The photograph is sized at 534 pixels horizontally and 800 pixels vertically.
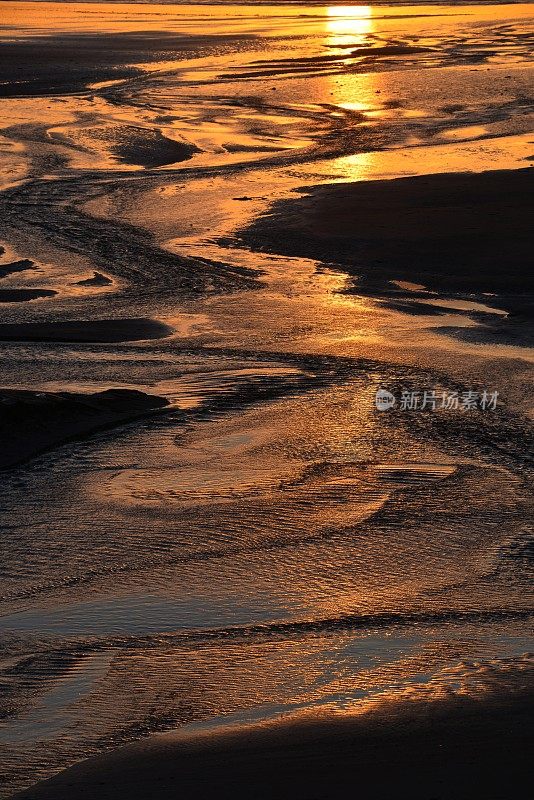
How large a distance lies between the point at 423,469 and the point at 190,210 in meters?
8.63

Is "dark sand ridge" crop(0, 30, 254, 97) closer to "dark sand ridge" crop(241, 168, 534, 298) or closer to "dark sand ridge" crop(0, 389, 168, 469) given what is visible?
"dark sand ridge" crop(241, 168, 534, 298)

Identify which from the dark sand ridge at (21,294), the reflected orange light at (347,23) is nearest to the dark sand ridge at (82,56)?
the reflected orange light at (347,23)

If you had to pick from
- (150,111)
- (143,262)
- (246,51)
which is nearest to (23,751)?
(143,262)

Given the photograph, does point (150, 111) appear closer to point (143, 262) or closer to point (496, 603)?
point (143, 262)

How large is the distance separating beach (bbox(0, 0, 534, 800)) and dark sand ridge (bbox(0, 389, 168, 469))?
0.08 feet

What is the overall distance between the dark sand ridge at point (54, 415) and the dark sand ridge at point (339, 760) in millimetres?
3267

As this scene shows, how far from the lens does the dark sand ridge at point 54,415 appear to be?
7.40 m

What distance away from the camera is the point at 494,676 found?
15.6 feet

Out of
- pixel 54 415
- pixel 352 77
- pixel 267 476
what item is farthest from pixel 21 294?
pixel 352 77

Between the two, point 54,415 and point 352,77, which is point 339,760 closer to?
point 54,415

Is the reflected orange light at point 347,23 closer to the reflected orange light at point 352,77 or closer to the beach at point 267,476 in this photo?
the reflected orange light at point 352,77

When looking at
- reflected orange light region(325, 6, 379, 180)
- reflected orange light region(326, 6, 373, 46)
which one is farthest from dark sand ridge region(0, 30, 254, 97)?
reflected orange light region(325, 6, 379, 180)

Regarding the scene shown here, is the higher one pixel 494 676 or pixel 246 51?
pixel 246 51

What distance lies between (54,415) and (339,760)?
410cm
